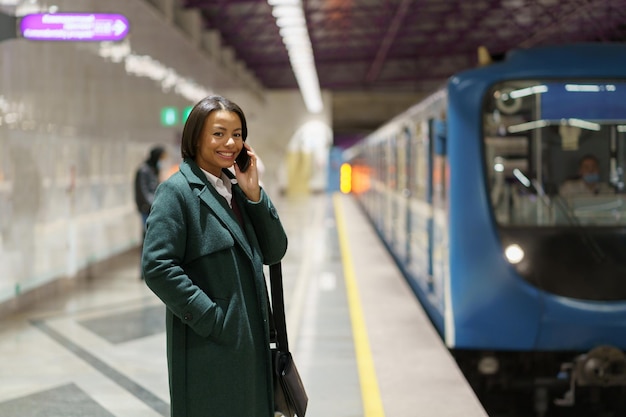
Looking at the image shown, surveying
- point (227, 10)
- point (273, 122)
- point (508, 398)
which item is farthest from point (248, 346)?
point (273, 122)

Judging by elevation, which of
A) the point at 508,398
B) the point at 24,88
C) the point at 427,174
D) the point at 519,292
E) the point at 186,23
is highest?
the point at 186,23

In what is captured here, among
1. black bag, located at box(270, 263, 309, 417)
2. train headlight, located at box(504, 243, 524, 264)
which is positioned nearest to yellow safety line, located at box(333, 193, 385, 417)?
train headlight, located at box(504, 243, 524, 264)

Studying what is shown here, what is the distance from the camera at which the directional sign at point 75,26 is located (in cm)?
641

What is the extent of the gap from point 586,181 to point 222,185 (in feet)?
11.4

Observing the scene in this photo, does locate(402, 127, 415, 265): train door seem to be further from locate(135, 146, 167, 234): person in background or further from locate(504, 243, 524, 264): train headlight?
locate(504, 243, 524, 264): train headlight

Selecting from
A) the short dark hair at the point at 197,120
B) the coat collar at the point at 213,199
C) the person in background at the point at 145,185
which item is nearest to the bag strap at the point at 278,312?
the coat collar at the point at 213,199

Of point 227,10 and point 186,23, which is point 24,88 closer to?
point 186,23

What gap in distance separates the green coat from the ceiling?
10103 mm

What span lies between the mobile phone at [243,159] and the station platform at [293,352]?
2250mm

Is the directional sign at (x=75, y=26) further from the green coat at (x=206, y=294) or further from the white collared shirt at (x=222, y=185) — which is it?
the green coat at (x=206, y=294)

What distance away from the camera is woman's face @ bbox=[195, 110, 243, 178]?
2.78m

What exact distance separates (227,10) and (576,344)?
16.7 m

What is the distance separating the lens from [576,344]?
210 inches

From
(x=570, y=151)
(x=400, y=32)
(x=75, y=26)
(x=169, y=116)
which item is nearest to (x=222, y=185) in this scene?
(x=570, y=151)
